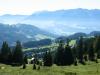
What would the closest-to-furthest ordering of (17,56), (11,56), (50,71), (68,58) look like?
(50,71) → (11,56) → (17,56) → (68,58)

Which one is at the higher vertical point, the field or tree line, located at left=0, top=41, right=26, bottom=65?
tree line, located at left=0, top=41, right=26, bottom=65

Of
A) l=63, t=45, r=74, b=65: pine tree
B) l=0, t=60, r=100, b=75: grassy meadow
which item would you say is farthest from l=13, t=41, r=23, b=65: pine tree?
l=0, t=60, r=100, b=75: grassy meadow

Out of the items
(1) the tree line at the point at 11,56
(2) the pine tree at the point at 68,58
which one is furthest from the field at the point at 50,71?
(2) the pine tree at the point at 68,58

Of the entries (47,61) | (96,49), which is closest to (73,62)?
(47,61)

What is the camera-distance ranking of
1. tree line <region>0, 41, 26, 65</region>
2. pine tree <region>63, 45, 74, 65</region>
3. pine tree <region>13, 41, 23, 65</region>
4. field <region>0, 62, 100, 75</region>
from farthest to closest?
pine tree <region>63, 45, 74, 65</region> < pine tree <region>13, 41, 23, 65</region> < tree line <region>0, 41, 26, 65</region> < field <region>0, 62, 100, 75</region>

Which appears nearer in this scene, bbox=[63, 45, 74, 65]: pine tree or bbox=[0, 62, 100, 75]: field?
bbox=[0, 62, 100, 75]: field

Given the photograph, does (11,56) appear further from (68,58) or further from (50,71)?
(50,71)

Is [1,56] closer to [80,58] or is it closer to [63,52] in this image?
[63,52]

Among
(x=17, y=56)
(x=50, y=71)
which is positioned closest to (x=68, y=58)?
(x=17, y=56)

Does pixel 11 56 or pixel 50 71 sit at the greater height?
pixel 11 56

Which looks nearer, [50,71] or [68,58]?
[50,71]

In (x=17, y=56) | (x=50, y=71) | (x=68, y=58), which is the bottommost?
(x=50, y=71)

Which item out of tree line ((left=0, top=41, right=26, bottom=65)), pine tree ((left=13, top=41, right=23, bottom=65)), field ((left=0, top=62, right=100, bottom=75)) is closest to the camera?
field ((left=0, top=62, right=100, bottom=75))

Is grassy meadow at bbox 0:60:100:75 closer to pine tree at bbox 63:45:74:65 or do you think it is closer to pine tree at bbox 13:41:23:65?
pine tree at bbox 13:41:23:65
